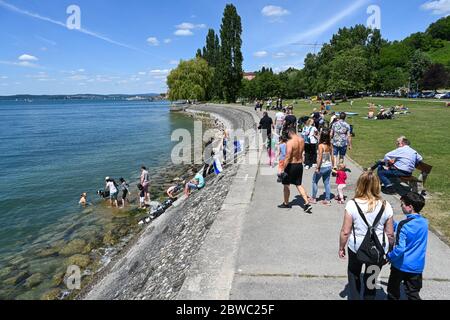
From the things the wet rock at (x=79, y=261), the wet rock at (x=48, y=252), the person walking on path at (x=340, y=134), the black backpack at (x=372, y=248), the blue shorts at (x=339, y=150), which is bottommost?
the wet rock at (x=48, y=252)

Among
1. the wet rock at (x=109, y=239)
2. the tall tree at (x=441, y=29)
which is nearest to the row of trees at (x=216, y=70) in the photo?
the wet rock at (x=109, y=239)

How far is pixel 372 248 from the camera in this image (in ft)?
11.6

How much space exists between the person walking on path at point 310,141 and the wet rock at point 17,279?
9235mm

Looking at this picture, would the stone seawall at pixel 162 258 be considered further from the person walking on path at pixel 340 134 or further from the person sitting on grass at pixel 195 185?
the person walking on path at pixel 340 134

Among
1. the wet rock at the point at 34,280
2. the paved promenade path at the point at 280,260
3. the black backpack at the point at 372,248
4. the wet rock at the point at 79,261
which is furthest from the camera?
the wet rock at the point at 79,261

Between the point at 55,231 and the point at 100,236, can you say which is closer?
the point at 100,236

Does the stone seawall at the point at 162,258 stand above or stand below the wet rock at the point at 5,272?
above

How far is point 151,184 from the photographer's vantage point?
18922mm

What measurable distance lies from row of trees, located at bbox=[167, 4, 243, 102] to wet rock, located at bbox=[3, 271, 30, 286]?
56104 millimetres

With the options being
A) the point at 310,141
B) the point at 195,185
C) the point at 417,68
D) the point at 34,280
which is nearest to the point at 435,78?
the point at 417,68

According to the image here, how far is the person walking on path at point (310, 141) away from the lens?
9.30 meters
